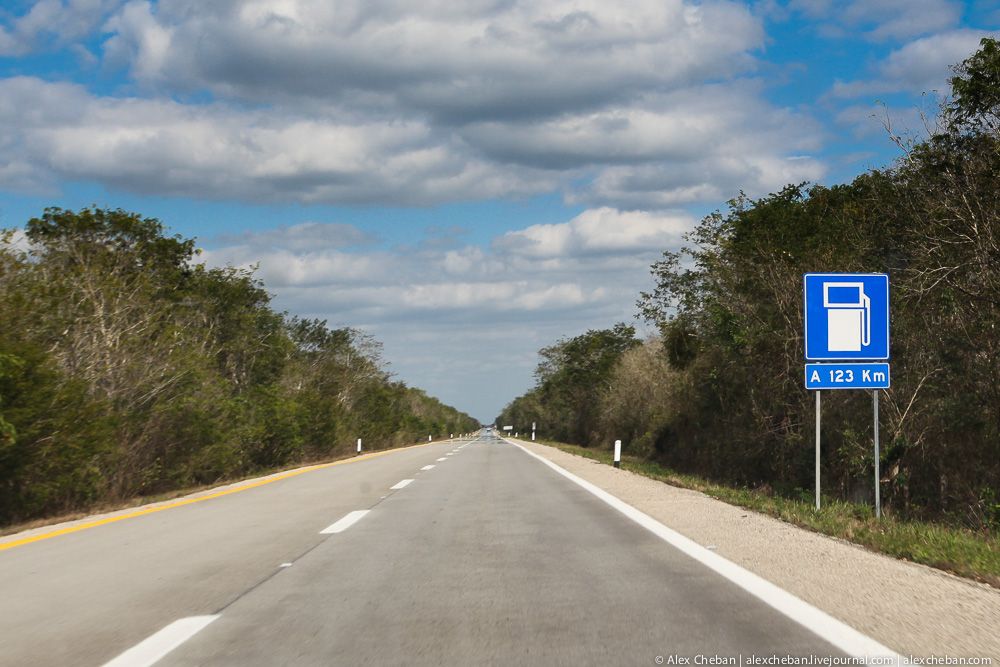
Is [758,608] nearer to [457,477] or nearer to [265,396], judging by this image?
[457,477]

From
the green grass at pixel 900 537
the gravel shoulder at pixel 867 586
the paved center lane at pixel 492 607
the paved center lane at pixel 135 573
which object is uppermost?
the green grass at pixel 900 537

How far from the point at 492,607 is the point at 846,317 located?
339 inches

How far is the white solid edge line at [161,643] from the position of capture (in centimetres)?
501

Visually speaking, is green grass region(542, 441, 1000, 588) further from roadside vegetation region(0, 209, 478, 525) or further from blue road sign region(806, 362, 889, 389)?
roadside vegetation region(0, 209, 478, 525)

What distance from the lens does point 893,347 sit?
21.5m

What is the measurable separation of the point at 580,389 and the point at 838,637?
80311 mm

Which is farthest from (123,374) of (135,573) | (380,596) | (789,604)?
(789,604)

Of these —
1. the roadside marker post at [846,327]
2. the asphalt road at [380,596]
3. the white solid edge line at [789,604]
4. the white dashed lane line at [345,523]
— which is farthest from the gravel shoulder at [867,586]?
the white dashed lane line at [345,523]

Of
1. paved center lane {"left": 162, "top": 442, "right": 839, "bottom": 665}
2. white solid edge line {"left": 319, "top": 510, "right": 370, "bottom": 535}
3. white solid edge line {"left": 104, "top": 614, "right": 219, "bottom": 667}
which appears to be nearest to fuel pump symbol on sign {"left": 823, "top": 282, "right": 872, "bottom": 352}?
paved center lane {"left": 162, "top": 442, "right": 839, "bottom": 665}

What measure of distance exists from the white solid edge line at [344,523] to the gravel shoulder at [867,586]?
399cm

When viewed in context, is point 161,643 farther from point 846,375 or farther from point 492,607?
point 846,375

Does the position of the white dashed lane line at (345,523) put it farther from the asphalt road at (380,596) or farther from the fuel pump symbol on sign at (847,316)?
the fuel pump symbol on sign at (847,316)

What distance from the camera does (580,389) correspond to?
280 feet

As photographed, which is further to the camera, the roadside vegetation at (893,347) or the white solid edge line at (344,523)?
the roadside vegetation at (893,347)
